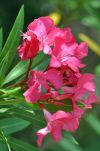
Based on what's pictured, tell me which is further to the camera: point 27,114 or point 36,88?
point 27,114

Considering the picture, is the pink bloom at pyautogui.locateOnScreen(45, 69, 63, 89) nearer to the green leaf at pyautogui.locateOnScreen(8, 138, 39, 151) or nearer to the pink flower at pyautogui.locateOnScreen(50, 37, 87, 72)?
the pink flower at pyautogui.locateOnScreen(50, 37, 87, 72)

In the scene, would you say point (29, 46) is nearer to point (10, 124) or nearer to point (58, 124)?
point (58, 124)

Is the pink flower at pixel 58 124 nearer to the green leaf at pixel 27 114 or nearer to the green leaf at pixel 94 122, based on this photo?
the green leaf at pixel 27 114

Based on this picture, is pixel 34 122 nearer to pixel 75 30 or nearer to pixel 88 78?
pixel 88 78

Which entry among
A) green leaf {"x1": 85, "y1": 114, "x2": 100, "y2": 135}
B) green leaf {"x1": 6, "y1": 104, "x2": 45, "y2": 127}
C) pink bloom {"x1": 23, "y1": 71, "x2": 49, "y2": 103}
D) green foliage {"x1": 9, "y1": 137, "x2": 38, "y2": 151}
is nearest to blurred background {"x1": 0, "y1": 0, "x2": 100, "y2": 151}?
green leaf {"x1": 85, "y1": 114, "x2": 100, "y2": 135}

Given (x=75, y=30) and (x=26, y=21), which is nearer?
(x=26, y=21)

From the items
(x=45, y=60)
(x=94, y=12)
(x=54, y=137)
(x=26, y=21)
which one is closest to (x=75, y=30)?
(x=26, y=21)

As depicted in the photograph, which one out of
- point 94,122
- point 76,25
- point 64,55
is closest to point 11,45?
point 64,55
